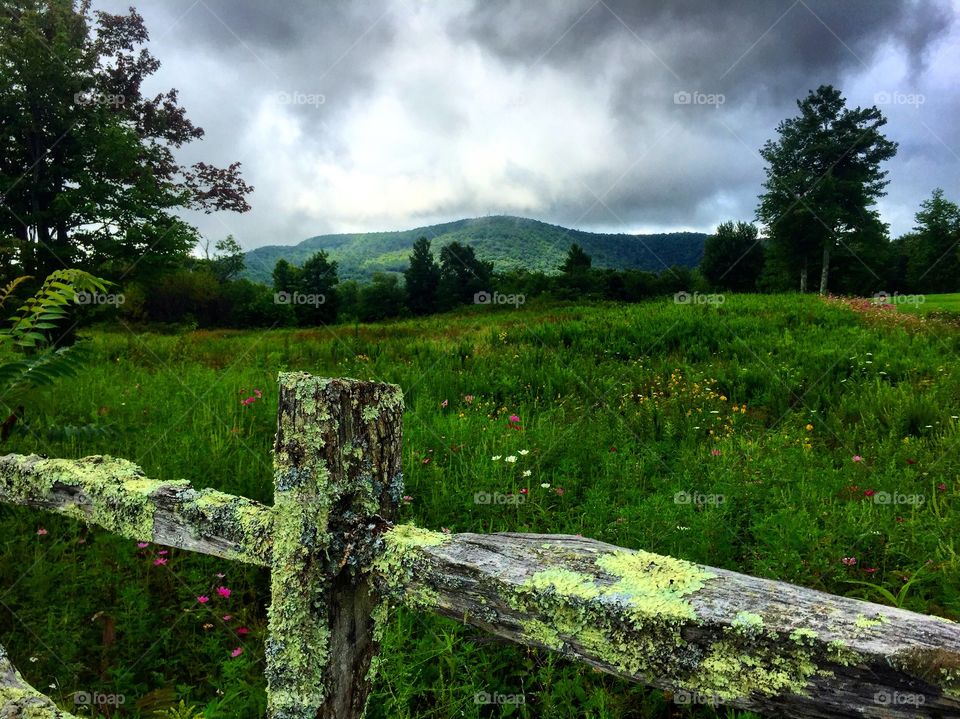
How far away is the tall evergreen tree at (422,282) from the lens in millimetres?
26406

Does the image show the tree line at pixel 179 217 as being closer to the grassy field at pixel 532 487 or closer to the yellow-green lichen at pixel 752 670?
the grassy field at pixel 532 487

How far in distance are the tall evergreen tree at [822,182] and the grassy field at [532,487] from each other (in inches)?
1056

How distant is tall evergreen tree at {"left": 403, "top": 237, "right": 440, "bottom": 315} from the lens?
26406mm

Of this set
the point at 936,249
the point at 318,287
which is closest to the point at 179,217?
the point at 318,287

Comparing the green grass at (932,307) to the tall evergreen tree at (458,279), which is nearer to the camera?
the green grass at (932,307)

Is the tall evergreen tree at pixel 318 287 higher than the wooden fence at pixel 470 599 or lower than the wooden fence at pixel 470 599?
higher

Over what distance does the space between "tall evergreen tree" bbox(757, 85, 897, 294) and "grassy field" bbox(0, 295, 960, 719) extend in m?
26.8

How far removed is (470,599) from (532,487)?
11.6 ft

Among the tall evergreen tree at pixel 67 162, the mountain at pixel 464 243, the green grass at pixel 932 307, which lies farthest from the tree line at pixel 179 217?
the green grass at pixel 932 307

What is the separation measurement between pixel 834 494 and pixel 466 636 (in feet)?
11.1

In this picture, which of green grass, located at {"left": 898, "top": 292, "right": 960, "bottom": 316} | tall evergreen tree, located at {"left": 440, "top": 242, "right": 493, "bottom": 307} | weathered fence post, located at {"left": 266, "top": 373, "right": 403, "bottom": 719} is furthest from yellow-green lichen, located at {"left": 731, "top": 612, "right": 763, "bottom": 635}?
tall evergreen tree, located at {"left": 440, "top": 242, "right": 493, "bottom": 307}

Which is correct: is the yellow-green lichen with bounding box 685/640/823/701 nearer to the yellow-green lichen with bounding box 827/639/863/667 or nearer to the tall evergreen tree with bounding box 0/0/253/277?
the yellow-green lichen with bounding box 827/639/863/667

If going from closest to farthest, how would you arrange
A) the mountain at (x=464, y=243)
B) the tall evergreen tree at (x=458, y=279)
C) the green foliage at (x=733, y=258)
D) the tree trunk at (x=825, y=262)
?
the tall evergreen tree at (x=458, y=279) < the mountain at (x=464, y=243) < the tree trunk at (x=825, y=262) < the green foliage at (x=733, y=258)

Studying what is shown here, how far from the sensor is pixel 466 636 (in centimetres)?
312
